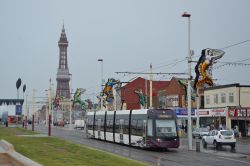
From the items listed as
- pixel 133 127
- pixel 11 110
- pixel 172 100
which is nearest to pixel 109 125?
pixel 133 127

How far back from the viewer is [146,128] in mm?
34844

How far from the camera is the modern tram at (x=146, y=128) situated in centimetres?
3457

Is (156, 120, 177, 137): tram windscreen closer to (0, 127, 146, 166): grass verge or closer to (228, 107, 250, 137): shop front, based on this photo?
(0, 127, 146, 166): grass verge

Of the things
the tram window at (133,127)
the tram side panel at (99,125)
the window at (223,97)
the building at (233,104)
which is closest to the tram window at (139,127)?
the tram window at (133,127)

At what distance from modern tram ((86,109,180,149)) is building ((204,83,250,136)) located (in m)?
26.0

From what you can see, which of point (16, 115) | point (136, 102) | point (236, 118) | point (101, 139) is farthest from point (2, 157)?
point (136, 102)

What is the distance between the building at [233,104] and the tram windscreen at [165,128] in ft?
97.8

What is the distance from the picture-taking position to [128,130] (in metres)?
38.6

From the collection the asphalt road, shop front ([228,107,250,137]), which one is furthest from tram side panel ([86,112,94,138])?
shop front ([228,107,250,137])

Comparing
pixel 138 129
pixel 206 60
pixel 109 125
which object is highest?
pixel 206 60

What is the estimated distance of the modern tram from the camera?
3457 centimetres

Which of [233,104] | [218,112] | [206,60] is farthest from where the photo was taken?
[218,112]

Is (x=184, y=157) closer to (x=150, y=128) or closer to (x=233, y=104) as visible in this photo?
(x=150, y=128)

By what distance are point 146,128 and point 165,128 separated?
1.43m
